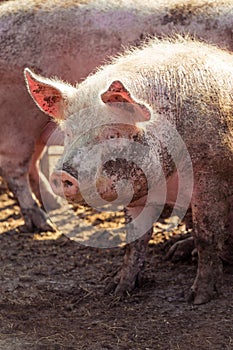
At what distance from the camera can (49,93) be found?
158 inches

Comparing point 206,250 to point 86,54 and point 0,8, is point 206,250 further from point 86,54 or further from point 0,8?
point 0,8

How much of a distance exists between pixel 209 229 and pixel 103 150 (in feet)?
2.84

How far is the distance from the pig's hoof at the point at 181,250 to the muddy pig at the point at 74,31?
1.31 meters

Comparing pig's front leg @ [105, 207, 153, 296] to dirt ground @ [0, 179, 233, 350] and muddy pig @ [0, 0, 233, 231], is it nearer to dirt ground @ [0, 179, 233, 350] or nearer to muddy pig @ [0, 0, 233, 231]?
dirt ground @ [0, 179, 233, 350]

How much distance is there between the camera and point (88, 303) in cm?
450

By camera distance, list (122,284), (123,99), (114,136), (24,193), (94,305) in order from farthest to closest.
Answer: (24,193)
(122,284)
(94,305)
(114,136)
(123,99)

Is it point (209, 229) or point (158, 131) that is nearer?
point (158, 131)

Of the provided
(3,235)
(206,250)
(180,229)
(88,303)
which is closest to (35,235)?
(3,235)

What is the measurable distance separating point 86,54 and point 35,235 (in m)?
1.43

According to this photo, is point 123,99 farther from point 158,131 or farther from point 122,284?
point 122,284

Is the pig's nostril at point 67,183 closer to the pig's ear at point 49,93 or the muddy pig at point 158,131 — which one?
the muddy pig at point 158,131

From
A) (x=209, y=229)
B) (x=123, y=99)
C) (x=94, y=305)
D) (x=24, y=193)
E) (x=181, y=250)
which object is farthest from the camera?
→ (x=24, y=193)

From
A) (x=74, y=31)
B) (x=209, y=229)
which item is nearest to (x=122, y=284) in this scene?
(x=209, y=229)

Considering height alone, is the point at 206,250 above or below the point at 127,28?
below
